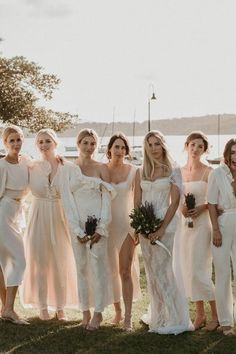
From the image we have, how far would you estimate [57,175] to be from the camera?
313 inches

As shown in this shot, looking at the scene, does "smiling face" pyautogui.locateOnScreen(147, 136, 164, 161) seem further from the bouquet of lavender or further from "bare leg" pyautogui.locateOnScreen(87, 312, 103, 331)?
"bare leg" pyautogui.locateOnScreen(87, 312, 103, 331)

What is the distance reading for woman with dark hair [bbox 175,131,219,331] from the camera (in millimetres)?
7688

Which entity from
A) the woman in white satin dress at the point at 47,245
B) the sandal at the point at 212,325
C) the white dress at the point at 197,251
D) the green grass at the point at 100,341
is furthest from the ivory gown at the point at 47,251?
the sandal at the point at 212,325

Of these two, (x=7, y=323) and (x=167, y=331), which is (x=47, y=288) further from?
(x=167, y=331)

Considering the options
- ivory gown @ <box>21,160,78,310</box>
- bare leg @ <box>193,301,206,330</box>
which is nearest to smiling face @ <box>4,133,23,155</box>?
ivory gown @ <box>21,160,78,310</box>

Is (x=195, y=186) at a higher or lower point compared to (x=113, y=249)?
higher

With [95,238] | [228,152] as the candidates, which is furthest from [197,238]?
[95,238]

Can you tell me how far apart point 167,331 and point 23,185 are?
2.69m

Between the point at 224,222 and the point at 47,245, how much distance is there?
8.09 ft

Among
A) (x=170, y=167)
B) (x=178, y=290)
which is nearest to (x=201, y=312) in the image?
(x=178, y=290)

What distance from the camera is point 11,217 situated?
26.3ft

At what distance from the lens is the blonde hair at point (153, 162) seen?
7.39 m

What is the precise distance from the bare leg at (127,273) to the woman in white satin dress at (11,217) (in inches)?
54.9

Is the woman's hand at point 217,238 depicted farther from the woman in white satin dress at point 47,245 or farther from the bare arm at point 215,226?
the woman in white satin dress at point 47,245
